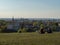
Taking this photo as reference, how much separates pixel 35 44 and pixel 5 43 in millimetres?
1905

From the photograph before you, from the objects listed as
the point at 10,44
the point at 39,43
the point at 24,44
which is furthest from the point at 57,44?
the point at 10,44

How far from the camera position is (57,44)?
39.2 ft

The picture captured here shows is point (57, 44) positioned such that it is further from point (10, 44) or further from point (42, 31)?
point (42, 31)

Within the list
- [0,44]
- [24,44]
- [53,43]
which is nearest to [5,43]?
[0,44]

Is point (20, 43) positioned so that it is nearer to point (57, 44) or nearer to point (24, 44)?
point (24, 44)

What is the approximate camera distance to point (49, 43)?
1223 centimetres

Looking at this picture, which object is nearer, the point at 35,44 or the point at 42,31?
the point at 35,44

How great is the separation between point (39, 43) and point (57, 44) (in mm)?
1136

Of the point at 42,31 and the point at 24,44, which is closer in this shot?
the point at 24,44

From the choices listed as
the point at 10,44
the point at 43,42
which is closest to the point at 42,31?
the point at 43,42

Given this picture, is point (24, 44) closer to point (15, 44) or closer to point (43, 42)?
point (15, 44)

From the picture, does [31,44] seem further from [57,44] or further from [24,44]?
[57,44]

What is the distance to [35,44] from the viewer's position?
1197 centimetres

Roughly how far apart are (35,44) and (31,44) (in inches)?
9.8
